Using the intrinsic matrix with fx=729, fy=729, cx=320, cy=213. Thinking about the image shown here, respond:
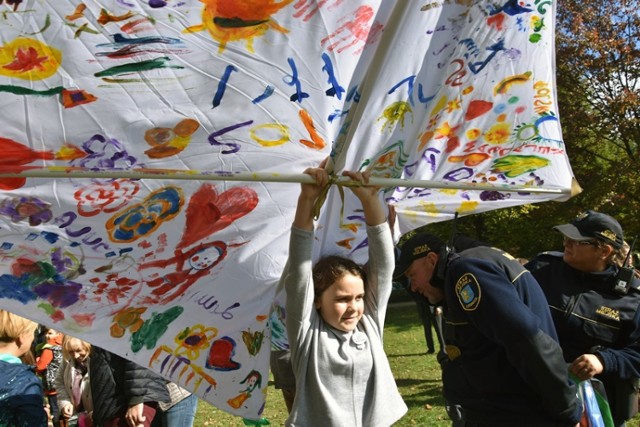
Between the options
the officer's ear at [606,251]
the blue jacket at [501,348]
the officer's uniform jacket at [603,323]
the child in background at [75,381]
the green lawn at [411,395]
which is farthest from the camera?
the green lawn at [411,395]

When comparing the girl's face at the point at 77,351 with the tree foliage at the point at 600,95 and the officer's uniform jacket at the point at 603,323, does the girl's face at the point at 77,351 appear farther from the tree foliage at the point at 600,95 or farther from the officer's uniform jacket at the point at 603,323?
the tree foliage at the point at 600,95

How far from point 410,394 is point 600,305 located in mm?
6031

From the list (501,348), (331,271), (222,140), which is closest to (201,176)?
(222,140)

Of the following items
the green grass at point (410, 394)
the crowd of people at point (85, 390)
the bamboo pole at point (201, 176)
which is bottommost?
the green grass at point (410, 394)

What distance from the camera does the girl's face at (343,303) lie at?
2918mm

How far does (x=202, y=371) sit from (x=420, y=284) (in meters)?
1.27

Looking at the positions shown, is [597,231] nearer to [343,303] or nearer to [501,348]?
[501,348]

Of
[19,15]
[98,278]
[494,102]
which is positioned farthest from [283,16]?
[98,278]

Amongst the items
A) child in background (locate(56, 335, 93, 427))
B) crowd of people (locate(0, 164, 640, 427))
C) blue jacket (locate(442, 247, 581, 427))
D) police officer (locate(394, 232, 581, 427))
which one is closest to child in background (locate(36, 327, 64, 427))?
child in background (locate(56, 335, 93, 427))

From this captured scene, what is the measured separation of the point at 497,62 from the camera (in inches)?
112

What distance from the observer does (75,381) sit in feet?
19.3

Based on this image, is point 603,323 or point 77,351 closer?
point 603,323

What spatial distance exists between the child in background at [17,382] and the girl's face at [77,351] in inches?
88.9

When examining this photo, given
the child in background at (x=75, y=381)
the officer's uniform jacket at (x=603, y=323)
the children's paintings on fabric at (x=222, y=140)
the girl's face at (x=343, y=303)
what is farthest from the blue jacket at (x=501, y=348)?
the child in background at (x=75, y=381)
